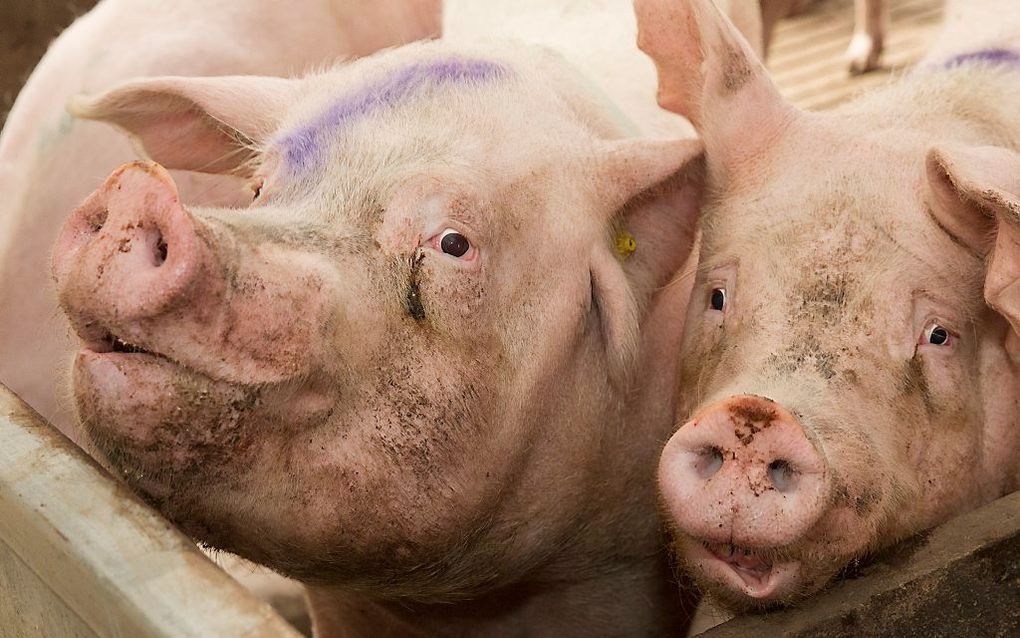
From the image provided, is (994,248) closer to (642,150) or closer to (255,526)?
(642,150)

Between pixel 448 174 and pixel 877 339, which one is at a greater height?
pixel 448 174

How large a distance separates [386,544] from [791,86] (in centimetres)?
556

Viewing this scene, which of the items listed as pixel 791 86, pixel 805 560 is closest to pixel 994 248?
pixel 805 560

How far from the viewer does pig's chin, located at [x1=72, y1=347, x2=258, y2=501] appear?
2.11 metres

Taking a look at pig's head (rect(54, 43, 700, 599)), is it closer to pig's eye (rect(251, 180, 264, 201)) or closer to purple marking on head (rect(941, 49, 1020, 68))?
pig's eye (rect(251, 180, 264, 201))

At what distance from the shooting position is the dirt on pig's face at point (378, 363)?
2.15 meters

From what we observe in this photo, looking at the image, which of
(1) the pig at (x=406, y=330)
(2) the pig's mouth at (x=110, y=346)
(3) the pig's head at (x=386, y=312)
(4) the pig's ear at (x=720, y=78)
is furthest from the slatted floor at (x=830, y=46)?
(2) the pig's mouth at (x=110, y=346)

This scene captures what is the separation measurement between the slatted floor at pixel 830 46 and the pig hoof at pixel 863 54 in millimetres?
55

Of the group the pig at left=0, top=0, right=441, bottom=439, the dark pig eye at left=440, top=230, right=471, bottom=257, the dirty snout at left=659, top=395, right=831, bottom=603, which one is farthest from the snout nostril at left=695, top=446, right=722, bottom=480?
the pig at left=0, top=0, right=441, bottom=439

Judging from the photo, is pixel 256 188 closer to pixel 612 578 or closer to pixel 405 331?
pixel 405 331

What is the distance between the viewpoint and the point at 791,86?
7.51 metres

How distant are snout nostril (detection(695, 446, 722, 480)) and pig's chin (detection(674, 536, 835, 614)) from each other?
131 millimetres

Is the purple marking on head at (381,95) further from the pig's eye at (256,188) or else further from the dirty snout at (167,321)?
the dirty snout at (167,321)

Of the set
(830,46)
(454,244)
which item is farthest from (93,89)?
(830,46)
